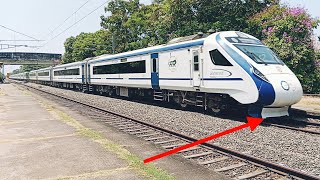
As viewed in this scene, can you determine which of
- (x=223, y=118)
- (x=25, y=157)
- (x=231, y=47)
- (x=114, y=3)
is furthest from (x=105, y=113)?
(x=114, y=3)

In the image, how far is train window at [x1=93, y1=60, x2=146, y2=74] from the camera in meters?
19.2

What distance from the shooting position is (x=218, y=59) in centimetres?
1238

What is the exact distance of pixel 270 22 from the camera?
25.0m

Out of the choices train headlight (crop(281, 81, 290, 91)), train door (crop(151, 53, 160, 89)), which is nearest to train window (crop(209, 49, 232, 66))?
train headlight (crop(281, 81, 290, 91))

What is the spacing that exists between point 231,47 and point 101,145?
6195mm

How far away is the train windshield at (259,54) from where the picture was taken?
1141 centimetres

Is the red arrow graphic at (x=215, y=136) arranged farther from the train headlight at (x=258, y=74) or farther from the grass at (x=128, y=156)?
the train headlight at (x=258, y=74)

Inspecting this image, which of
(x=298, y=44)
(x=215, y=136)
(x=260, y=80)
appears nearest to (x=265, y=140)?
(x=215, y=136)

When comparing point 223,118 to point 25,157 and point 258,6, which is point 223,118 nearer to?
point 25,157

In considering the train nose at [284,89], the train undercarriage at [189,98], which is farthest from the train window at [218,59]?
the train nose at [284,89]

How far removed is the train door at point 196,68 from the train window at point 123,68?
5.24m

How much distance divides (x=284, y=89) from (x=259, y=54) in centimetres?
178

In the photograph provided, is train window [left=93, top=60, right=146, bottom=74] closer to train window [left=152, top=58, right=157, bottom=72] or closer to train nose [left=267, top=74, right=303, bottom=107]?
train window [left=152, top=58, right=157, bottom=72]

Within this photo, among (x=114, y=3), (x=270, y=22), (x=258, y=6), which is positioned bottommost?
(x=270, y=22)
